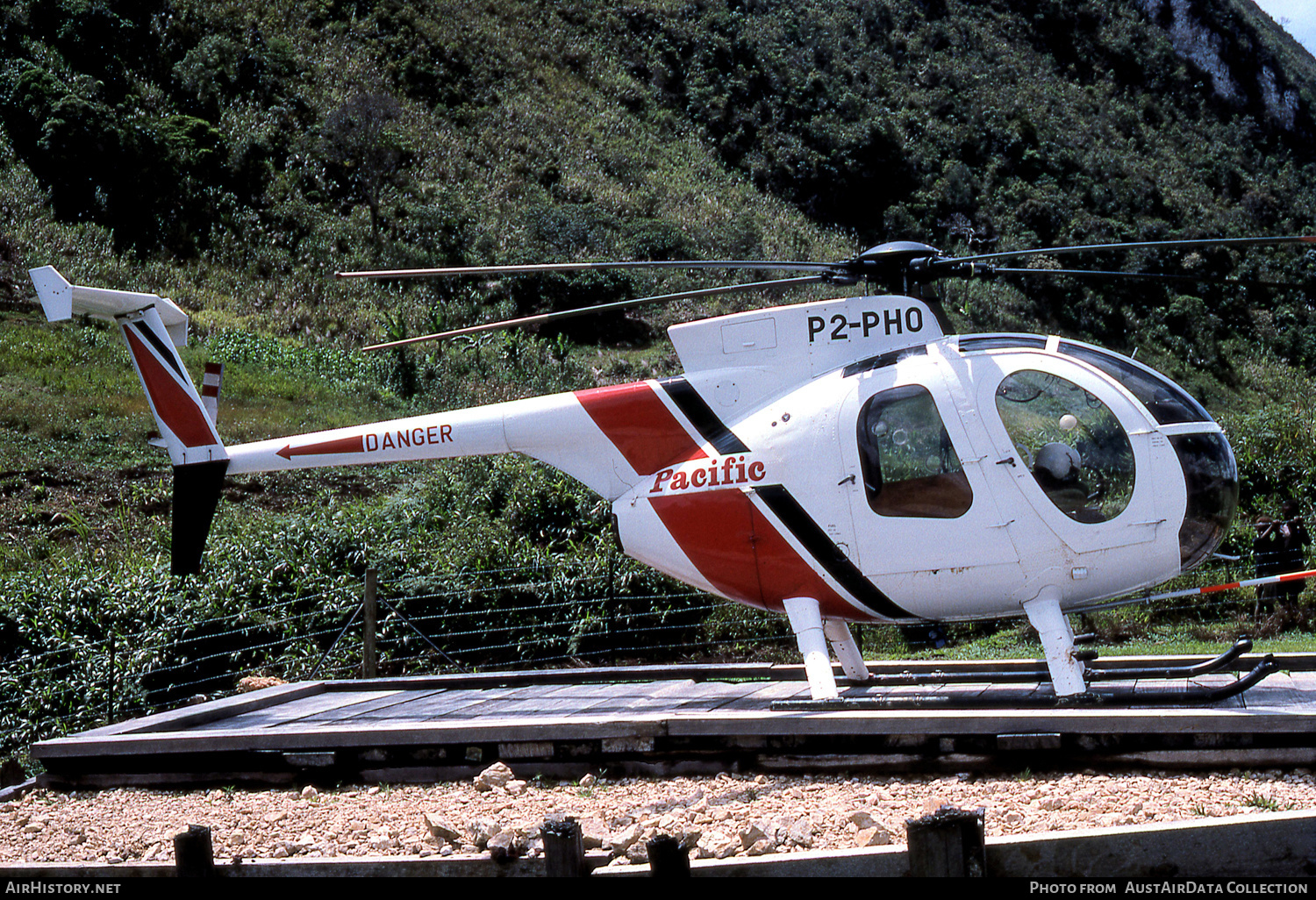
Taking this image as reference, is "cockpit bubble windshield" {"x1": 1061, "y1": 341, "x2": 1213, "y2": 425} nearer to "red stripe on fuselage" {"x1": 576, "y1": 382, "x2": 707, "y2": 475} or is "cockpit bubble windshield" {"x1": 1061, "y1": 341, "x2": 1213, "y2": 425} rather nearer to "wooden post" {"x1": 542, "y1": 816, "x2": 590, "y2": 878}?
"red stripe on fuselage" {"x1": 576, "y1": 382, "x2": 707, "y2": 475}

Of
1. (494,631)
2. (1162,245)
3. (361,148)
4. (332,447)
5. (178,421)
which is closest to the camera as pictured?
(1162,245)

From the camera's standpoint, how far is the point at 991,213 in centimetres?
4669

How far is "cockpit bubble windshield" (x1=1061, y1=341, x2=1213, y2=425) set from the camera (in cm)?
636

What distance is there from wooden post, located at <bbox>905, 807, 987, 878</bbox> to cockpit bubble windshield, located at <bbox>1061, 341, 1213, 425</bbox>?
13.0ft

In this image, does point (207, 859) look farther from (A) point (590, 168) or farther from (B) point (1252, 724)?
(A) point (590, 168)

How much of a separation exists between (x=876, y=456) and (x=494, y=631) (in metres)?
6.10

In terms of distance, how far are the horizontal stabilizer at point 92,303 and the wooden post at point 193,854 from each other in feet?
16.0

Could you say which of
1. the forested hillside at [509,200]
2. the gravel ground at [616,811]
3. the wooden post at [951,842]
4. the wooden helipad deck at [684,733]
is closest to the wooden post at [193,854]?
the gravel ground at [616,811]

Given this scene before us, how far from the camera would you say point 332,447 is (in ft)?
26.6

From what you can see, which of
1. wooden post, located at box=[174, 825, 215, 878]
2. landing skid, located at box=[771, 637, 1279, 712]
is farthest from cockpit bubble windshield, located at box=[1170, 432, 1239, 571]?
wooden post, located at box=[174, 825, 215, 878]

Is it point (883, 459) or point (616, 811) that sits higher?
point (883, 459)

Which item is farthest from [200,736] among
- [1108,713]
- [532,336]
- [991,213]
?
[991,213]

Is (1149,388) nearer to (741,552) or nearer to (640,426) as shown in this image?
(741,552)

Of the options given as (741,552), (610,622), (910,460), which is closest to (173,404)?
(741,552)
